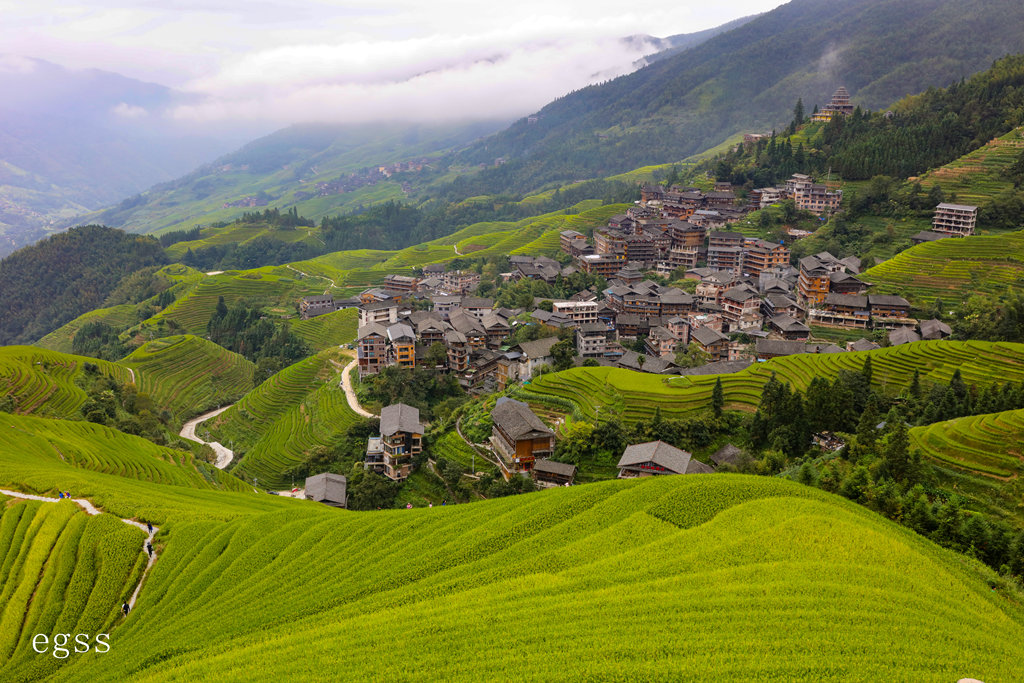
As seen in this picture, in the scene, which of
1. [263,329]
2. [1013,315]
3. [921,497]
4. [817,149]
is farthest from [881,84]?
[921,497]

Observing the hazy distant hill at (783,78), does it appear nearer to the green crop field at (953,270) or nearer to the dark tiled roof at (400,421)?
the green crop field at (953,270)

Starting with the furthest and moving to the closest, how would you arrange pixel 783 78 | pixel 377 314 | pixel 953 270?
pixel 783 78
pixel 377 314
pixel 953 270

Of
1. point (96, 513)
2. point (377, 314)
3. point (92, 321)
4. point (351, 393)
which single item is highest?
point (96, 513)

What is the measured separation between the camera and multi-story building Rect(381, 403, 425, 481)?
40.0 m

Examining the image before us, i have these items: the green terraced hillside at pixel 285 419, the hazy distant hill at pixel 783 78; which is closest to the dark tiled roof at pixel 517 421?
the green terraced hillside at pixel 285 419

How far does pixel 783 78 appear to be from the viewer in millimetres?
177500

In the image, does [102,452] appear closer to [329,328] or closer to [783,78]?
[329,328]

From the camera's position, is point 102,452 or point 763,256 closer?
point 102,452

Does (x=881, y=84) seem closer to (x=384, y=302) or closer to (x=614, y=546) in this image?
(x=384, y=302)

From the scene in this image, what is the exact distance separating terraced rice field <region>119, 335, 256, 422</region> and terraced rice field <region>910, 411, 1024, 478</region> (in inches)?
2262

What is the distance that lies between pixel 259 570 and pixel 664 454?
65.4ft

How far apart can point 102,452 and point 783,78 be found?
193m

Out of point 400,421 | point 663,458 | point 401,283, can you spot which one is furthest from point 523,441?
point 401,283

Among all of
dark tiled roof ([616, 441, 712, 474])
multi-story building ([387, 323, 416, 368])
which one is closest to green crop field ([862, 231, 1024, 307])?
dark tiled roof ([616, 441, 712, 474])
